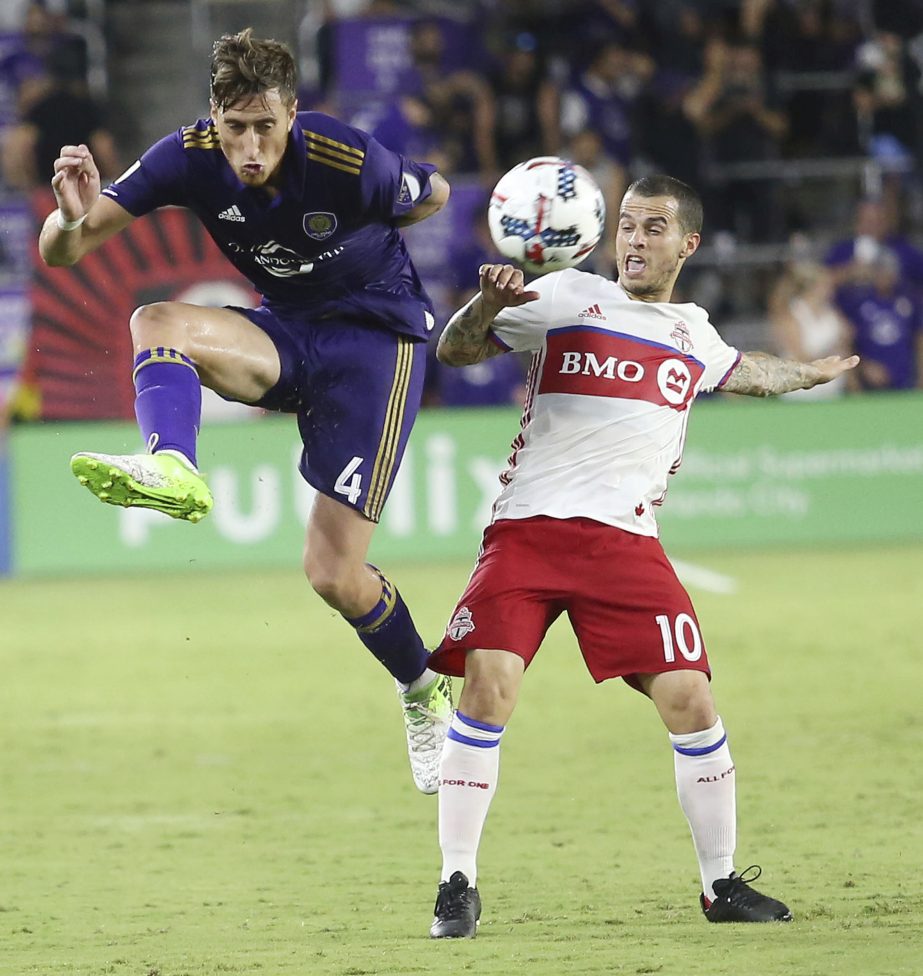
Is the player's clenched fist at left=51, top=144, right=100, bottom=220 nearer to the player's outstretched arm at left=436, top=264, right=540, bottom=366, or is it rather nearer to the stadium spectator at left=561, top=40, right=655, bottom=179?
the player's outstretched arm at left=436, top=264, right=540, bottom=366

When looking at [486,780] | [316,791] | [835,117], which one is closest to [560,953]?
[486,780]

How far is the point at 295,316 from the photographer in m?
6.47

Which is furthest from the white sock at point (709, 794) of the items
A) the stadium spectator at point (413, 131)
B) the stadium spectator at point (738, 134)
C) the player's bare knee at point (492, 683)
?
the stadium spectator at point (738, 134)

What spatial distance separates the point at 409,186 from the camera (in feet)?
20.4

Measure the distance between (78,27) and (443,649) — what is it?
15376 millimetres

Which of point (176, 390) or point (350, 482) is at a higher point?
point (176, 390)

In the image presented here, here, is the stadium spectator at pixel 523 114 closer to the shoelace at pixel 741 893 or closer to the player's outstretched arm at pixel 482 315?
the player's outstretched arm at pixel 482 315

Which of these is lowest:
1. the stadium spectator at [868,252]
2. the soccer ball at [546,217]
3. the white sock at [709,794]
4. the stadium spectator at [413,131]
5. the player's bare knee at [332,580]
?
the white sock at [709,794]

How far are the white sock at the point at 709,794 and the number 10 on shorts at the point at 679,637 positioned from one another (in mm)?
249

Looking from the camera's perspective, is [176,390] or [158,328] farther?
[158,328]

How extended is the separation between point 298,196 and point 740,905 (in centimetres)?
255

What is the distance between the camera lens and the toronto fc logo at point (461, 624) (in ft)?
18.3

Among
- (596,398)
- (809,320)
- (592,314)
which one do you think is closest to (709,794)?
(596,398)

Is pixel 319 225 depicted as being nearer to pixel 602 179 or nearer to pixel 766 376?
pixel 766 376
